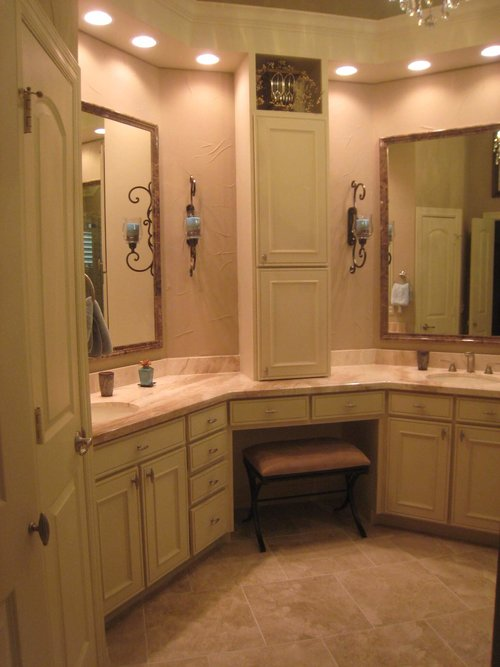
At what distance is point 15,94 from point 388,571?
254 cm

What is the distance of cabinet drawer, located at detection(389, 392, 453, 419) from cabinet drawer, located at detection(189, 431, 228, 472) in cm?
95

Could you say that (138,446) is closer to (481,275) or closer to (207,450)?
(207,450)

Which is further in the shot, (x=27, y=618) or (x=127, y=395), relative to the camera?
(x=127, y=395)

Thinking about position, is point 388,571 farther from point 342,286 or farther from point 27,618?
point 27,618

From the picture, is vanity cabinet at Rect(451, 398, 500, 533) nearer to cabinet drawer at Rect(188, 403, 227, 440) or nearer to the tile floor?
the tile floor

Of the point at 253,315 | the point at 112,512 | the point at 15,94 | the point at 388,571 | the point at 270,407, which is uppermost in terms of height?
the point at 15,94

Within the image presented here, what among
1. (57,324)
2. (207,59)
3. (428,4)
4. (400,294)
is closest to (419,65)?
(428,4)

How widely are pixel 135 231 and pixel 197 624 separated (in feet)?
6.21

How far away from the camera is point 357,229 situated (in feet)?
10.7

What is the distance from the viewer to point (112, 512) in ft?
7.13

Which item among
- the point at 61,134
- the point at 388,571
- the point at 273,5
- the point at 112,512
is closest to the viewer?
the point at 61,134

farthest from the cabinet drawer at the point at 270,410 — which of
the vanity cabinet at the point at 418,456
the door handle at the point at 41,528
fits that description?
the door handle at the point at 41,528

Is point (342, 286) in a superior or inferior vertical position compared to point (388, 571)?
superior

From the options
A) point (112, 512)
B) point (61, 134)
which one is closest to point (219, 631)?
point (112, 512)
